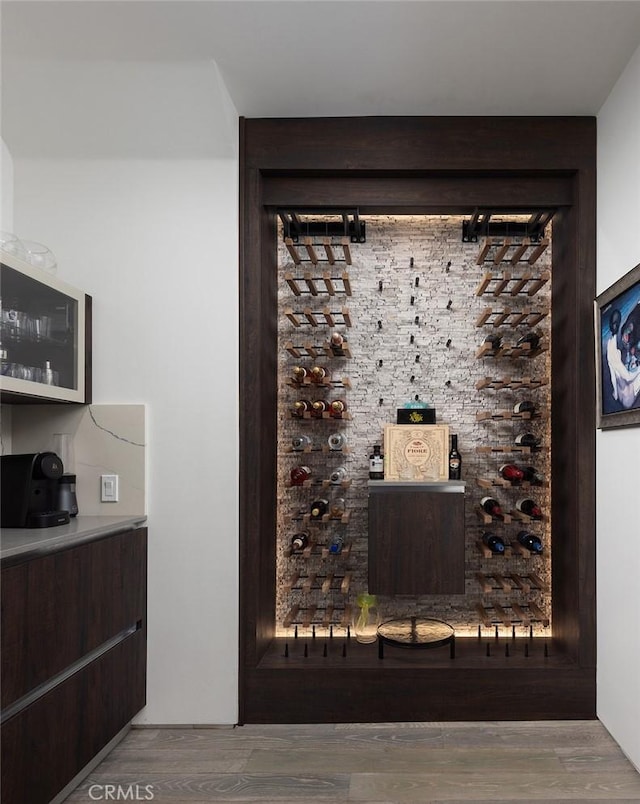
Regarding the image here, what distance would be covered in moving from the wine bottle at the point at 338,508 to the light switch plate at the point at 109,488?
1.06 metres

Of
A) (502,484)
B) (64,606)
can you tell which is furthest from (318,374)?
(64,606)

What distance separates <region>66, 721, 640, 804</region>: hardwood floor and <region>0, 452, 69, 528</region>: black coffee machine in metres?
0.98

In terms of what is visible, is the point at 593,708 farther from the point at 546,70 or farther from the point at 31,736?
the point at 546,70

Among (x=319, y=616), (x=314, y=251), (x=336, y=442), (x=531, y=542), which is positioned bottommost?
(x=319, y=616)

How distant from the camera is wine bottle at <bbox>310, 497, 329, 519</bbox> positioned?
10.2ft

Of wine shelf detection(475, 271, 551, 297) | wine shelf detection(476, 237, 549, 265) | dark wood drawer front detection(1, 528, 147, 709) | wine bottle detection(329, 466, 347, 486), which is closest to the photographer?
dark wood drawer front detection(1, 528, 147, 709)

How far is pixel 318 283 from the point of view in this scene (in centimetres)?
345

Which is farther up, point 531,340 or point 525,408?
point 531,340

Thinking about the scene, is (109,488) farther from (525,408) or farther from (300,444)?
(525,408)

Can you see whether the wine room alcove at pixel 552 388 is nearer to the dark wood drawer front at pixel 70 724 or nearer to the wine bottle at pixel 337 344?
the wine bottle at pixel 337 344

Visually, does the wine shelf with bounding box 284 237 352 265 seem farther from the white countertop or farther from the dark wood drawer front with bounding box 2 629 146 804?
the dark wood drawer front with bounding box 2 629 146 804

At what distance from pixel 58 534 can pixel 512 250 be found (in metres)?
2.57

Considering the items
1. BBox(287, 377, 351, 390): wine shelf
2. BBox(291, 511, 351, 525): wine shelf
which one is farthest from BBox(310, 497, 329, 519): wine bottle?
BBox(287, 377, 351, 390): wine shelf

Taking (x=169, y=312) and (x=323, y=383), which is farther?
(x=323, y=383)
